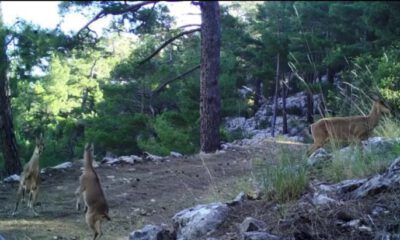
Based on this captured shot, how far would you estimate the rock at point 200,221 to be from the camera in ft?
16.2

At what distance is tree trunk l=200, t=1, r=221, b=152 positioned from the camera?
13.2 meters

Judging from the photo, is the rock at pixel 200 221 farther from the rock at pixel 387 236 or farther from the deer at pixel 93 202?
the rock at pixel 387 236

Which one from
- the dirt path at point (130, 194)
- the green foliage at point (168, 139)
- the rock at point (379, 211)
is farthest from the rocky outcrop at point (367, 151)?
the green foliage at point (168, 139)

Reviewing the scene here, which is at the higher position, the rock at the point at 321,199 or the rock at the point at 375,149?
the rock at the point at 375,149

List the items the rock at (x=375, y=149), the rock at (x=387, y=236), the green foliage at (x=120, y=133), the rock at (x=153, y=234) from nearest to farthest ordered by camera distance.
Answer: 1. the rock at (x=387, y=236)
2. the rock at (x=153, y=234)
3. the rock at (x=375, y=149)
4. the green foliage at (x=120, y=133)

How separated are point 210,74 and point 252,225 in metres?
9.02

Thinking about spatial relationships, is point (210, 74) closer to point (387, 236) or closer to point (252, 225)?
point (252, 225)

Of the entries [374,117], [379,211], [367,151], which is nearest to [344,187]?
[379,211]

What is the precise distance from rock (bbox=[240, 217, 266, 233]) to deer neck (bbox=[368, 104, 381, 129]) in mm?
4914

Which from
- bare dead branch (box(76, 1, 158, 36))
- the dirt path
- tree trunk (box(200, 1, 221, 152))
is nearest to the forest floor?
the dirt path

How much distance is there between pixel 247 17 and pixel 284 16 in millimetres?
10489

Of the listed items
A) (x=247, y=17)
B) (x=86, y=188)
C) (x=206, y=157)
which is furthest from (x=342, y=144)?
(x=247, y=17)

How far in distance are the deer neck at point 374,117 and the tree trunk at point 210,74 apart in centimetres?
500

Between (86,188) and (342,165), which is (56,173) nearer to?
(86,188)
